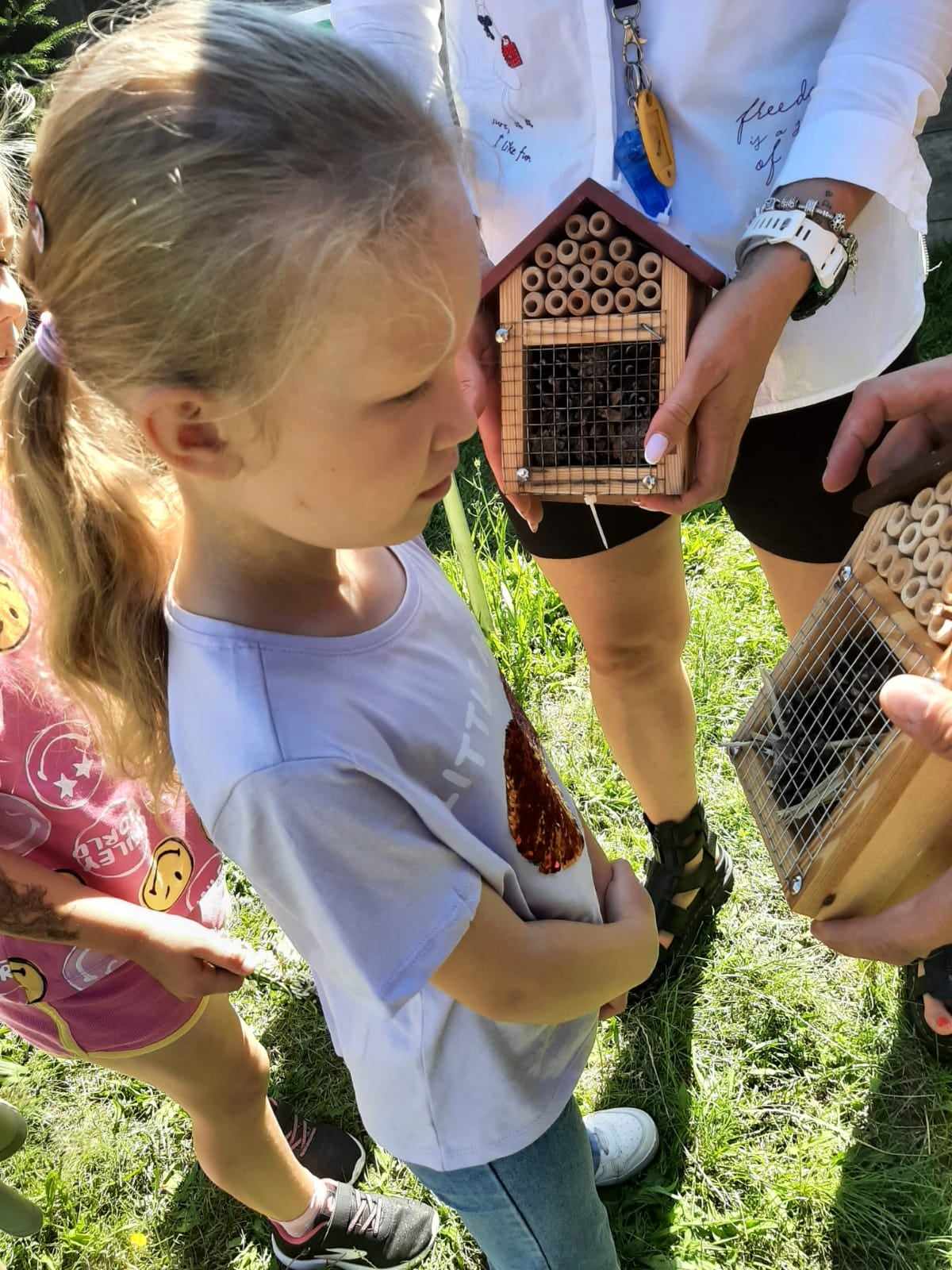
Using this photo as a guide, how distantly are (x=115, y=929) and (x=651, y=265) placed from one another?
46.2 inches

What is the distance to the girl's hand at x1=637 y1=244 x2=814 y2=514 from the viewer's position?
1.32 m

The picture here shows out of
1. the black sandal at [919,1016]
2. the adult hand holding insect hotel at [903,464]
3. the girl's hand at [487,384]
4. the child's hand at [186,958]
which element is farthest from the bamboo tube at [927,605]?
the child's hand at [186,958]

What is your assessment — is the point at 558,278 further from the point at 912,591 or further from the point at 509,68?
the point at 912,591

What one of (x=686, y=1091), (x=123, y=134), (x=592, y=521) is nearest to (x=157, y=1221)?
(x=686, y=1091)

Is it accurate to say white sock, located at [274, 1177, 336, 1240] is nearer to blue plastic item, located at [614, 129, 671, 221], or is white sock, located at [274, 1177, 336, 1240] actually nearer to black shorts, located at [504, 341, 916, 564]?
black shorts, located at [504, 341, 916, 564]

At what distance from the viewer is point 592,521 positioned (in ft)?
5.59

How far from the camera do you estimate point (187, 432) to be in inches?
36.1

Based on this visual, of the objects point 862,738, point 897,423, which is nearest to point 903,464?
point 897,423

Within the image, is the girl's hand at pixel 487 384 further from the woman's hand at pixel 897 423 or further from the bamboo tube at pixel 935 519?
the bamboo tube at pixel 935 519

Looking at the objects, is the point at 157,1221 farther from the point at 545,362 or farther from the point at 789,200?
the point at 789,200

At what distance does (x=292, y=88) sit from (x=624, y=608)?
1132 millimetres

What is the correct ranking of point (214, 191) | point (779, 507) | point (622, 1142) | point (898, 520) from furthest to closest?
point (622, 1142) → point (779, 507) → point (898, 520) → point (214, 191)

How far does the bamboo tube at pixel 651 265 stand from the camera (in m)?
1.36

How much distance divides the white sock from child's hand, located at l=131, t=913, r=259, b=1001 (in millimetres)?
631
